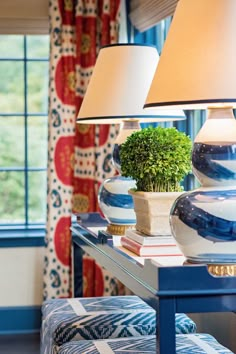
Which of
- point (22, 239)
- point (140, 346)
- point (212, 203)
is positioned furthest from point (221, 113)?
point (22, 239)

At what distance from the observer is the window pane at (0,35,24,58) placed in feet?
17.4

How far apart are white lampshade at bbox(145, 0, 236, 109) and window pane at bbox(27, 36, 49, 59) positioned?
349cm

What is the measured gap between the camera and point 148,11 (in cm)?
450

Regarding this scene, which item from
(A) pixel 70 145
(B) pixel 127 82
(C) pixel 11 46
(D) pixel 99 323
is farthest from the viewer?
(C) pixel 11 46

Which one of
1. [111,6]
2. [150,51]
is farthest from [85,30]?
[150,51]

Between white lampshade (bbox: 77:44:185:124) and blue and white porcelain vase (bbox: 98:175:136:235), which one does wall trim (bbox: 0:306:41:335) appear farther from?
white lampshade (bbox: 77:44:185:124)

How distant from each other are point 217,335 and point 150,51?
1.39 meters

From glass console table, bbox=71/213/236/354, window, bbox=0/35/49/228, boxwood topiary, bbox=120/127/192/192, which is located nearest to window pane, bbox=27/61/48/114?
window, bbox=0/35/49/228

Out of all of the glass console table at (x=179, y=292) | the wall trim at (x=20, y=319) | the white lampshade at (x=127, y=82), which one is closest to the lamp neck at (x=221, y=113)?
the glass console table at (x=179, y=292)

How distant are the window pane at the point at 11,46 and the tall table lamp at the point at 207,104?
3.46 m

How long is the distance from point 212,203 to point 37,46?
3.65 m

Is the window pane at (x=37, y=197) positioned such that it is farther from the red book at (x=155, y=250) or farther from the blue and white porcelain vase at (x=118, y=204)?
the red book at (x=155, y=250)

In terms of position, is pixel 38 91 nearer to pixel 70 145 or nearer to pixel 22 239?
pixel 70 145

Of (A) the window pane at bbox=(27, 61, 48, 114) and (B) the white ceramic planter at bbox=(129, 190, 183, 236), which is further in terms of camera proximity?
(A) the window pane at bbox=(27, 61, 48, 114)
